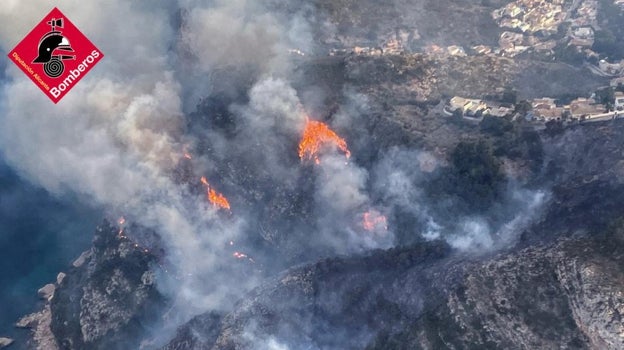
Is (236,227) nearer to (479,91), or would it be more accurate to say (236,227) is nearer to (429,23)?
(479,91)

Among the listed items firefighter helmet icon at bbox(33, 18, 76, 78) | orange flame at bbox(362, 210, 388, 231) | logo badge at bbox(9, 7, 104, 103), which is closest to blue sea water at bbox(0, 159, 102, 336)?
logo badge at bbox(9, 7, 104, 103)

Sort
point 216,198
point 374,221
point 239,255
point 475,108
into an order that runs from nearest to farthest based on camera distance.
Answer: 1. point 374,221
2. point 239,255
3. point 475,108
4. point 216,198

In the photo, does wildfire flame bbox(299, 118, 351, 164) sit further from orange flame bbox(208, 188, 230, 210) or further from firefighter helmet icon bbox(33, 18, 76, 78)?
firefighter helmet icon bbox(33, 18, 76, 78)

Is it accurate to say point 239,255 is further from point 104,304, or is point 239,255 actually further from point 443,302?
point 443,302

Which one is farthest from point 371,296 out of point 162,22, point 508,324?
point 162,22

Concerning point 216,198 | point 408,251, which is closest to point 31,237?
point 216,198
